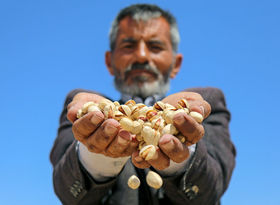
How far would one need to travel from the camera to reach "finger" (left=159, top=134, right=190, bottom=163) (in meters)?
0.94

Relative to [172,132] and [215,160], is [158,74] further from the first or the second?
[172,132]

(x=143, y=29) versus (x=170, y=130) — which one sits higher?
(x=143, y=29)

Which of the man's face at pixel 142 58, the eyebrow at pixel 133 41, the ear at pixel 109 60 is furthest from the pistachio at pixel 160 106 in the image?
the ear at pixel 109 60

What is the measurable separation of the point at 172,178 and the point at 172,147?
0.50 metres

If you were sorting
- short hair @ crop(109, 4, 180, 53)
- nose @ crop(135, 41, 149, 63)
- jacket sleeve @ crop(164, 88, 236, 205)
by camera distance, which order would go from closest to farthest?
jacket sleeve @ crop(164, 88, 236, 205) < nose @ crop(135, 41, 149, 63) < short hair @ crop(109, 4, 180, 53)

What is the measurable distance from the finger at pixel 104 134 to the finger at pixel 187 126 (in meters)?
0.18

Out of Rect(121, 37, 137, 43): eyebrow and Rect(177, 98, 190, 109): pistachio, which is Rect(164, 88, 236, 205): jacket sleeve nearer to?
Rect(177, 98, 190, 109): pistachio

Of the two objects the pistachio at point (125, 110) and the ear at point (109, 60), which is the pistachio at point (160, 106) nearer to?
the pistachio at point (125, 110)

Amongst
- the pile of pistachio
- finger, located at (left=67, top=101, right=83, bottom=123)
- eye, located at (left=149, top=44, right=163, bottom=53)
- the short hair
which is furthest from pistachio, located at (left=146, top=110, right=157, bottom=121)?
the short hair

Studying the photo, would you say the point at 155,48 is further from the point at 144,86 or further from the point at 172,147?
the point at 172,147

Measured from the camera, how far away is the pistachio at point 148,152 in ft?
3.12

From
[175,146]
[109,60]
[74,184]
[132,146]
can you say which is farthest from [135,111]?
[109,60]

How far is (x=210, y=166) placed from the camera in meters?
1.54

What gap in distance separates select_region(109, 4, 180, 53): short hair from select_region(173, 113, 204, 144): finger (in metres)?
1.67
